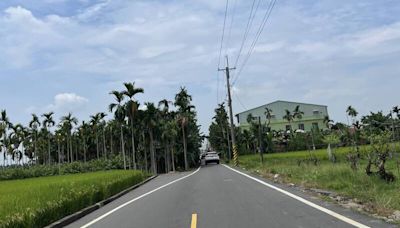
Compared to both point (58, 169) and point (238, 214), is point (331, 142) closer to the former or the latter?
point (238, 214)

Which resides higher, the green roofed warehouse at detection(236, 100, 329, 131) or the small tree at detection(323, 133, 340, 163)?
the green roofed warehouse at detection(236, 100, 329, 131)

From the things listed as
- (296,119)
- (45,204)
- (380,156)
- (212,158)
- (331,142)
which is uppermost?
(296,119)

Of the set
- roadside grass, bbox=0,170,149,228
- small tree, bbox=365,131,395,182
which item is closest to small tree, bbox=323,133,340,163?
small tree, bbox=365,131,395,182

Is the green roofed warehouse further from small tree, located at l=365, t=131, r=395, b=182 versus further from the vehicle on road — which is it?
small tree, located at l=365, t=131, r=395, b=182

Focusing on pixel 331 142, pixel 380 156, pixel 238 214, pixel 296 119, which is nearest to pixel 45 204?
pixel 238 214

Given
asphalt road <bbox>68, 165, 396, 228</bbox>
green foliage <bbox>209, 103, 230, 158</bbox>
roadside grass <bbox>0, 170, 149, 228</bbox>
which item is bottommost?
asphalt road <bbox>68, 165, 396, 228</bbox>

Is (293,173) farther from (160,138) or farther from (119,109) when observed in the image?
(160,138)

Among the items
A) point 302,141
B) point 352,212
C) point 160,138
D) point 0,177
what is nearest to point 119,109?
point 160,138

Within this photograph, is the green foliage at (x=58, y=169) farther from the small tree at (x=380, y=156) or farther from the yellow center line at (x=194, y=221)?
the yellow center line at (x=194, y=221)

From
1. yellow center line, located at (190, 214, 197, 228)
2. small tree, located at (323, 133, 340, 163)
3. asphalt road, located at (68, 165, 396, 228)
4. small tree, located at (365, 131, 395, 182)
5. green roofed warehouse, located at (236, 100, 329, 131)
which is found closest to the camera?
asphalt road, located at (68, 165, 396, 228)

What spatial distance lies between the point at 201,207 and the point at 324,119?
10332cm

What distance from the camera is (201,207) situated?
Result: 1371 cm

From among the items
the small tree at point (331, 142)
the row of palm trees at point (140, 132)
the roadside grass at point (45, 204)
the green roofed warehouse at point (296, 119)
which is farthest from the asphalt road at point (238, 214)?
the green roofed warehouse at point (296, 119)

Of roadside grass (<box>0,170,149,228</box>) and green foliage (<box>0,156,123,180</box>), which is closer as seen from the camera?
roadside grass (<box>0,170,149,228</box>)
